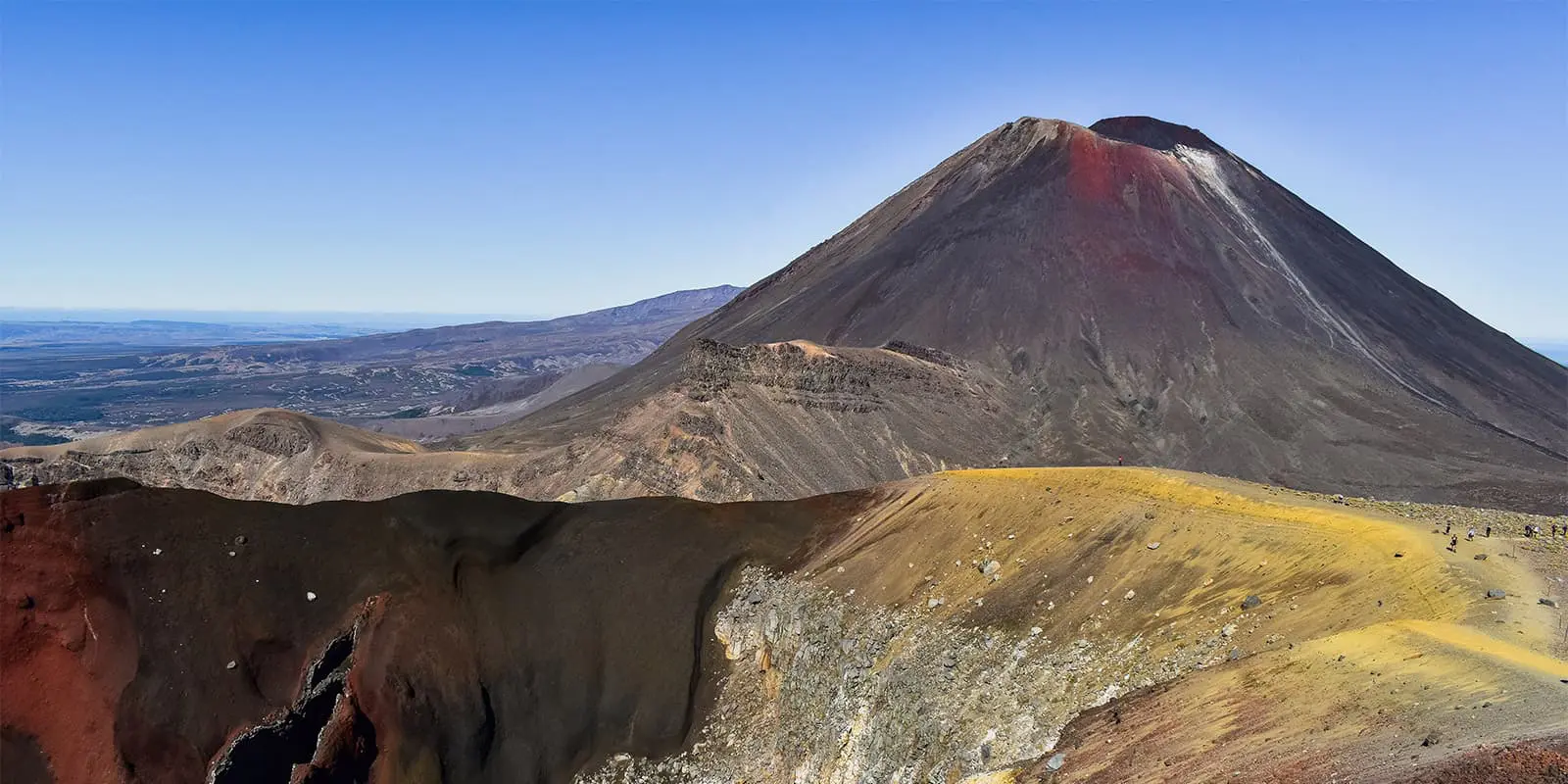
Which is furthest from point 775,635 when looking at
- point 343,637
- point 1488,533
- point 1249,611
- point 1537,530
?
point 1537,530

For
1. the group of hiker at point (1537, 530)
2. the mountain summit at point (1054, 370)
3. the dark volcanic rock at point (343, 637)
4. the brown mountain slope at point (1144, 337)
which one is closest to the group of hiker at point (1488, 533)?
the group of hiker at point (1537, 530)

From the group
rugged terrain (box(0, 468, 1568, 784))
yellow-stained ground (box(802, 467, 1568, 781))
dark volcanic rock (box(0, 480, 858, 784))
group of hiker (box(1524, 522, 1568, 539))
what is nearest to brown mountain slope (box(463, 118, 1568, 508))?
dark volcanic rock (box(0, 480, 858, 784))

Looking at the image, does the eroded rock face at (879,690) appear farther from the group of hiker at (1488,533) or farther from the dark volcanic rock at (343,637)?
the group of hiker at (1488,533)

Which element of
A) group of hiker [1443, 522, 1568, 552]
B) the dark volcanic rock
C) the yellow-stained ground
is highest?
group of hiker [1443, 522, 1568, 552]

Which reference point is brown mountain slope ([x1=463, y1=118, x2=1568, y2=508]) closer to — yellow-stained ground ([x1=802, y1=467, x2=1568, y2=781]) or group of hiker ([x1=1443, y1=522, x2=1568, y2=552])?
yellow-stained ground ([x1=802, y1=467, x2=1568, y2=781])

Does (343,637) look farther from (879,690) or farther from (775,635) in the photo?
(879,690)

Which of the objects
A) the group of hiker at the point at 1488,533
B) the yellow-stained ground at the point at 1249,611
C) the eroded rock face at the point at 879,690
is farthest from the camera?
the group of hiker at the point at 1488,533

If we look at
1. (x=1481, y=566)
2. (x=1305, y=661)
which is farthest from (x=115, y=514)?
(x=1481, y=566)
